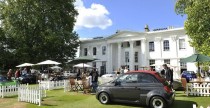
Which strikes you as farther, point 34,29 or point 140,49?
point 140,49

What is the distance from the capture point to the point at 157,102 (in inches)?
448

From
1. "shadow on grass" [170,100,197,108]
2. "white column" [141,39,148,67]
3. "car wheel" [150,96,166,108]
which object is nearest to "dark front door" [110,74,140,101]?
"car wheel" [150,96,166,108]

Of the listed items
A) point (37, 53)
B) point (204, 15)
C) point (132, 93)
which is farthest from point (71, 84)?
point (37, 53)

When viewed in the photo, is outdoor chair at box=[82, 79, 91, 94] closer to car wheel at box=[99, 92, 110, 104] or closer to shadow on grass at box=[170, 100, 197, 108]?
car wheel at box=[99, 92, 110, 104]

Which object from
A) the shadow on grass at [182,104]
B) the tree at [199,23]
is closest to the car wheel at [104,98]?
the shadow on grass at [182,104]

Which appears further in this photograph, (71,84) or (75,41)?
(75,41)

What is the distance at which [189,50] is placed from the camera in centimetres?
3900

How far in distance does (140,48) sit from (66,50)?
41.5 feet

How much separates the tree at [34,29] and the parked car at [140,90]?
27281 millimetres

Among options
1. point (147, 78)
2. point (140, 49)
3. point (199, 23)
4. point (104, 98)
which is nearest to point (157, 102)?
point (147, 78)

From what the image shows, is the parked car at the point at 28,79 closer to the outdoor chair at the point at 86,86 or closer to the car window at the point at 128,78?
the outdoor chair at the point at 86,86

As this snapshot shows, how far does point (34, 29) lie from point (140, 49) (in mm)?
17914

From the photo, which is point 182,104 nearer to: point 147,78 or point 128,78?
point 147,78

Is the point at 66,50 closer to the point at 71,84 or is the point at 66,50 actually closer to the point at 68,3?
the point at 68,3
